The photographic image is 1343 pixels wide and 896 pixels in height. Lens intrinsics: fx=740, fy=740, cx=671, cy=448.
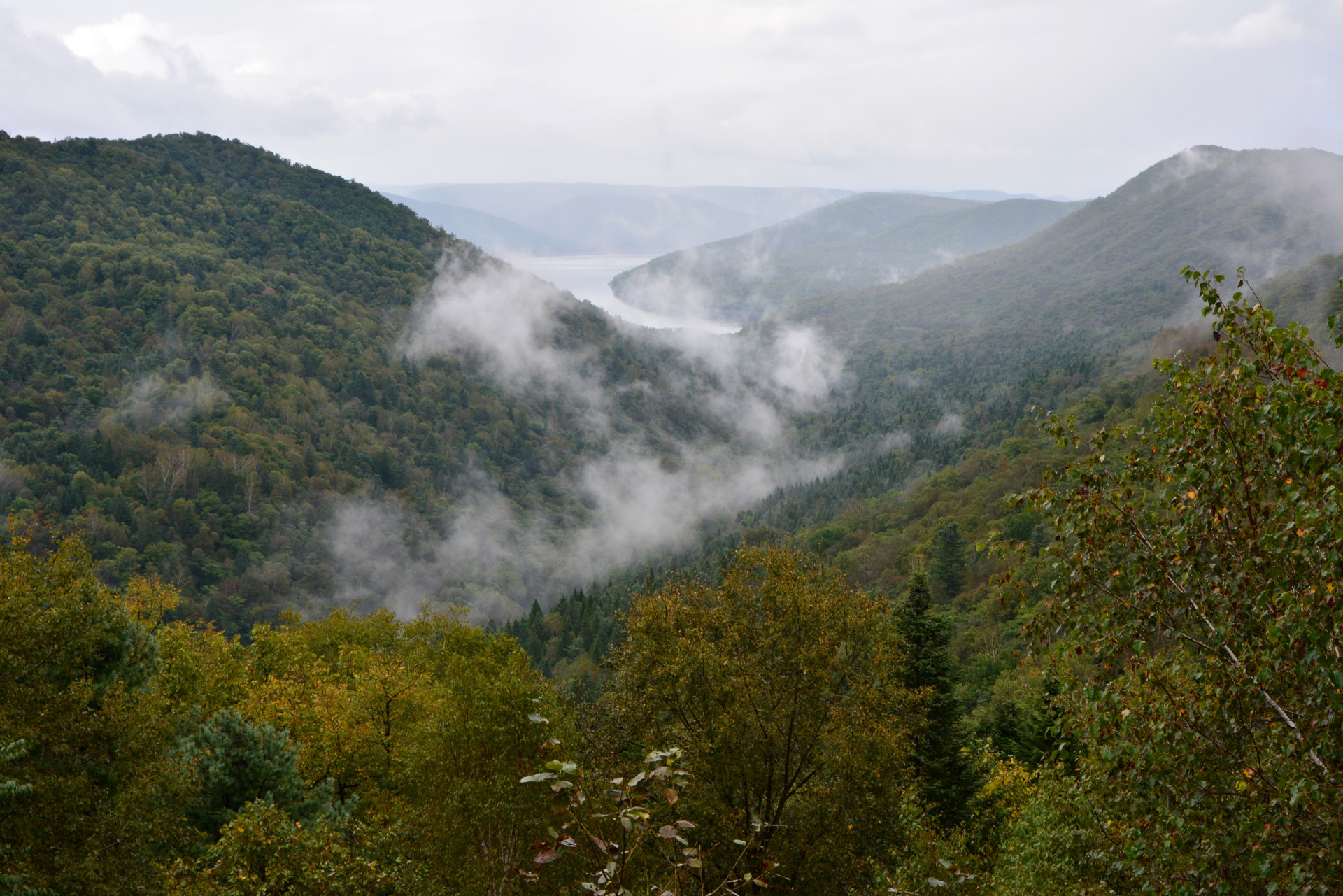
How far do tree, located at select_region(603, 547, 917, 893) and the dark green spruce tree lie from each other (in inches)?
327

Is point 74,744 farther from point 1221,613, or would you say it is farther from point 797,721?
point 1221,613

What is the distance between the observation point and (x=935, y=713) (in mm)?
29078

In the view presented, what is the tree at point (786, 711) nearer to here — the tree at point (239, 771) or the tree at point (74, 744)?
the tree at point (239, 771)

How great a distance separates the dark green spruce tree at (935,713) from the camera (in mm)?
28188

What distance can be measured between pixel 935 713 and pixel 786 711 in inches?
512

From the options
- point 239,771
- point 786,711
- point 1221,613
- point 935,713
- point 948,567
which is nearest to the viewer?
point 1221,613

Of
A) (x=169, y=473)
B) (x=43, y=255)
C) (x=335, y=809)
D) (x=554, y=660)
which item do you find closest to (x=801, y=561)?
(x=335, y=809)

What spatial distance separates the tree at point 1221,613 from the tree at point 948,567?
3044 inches

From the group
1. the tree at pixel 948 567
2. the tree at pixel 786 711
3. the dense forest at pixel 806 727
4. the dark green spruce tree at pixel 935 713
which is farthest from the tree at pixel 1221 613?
the tree at pixel 948 567

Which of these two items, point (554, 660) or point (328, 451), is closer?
point (554, 660)

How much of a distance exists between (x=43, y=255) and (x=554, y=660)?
185120mm

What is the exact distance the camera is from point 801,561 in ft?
66.6

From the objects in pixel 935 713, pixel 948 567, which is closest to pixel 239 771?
pixel 935 713

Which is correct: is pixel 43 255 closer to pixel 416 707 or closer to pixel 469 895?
pixel 416 707
